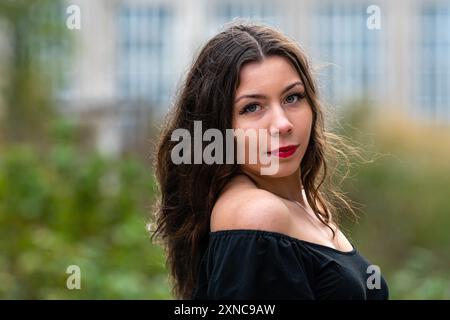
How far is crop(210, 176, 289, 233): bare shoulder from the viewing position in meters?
2.03

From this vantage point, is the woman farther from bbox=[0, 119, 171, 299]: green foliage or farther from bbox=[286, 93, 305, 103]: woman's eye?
bbox=[0, 119, 171, 299]: green foliage

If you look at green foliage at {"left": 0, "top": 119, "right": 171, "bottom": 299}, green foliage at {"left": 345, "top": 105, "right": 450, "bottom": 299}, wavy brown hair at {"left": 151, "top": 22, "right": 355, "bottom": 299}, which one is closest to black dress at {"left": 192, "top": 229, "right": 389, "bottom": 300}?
wavy brown hair at {"left": 151, "top": 22, "right": 355, "bottom": 299}

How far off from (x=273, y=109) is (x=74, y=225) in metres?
6.28

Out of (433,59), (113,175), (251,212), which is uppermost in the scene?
(433,59)

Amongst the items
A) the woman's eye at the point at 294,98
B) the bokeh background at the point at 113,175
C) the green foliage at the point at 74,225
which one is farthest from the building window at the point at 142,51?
the woman's eye at the point at 294,98

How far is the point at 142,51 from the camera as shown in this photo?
113ft

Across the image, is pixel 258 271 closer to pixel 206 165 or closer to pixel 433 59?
pixel 206 165

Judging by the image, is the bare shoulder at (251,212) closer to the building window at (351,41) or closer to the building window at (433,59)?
the building window at (351,41)

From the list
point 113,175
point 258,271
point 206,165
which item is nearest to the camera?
point 258,271

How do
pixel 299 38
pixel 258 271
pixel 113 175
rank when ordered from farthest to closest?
pixel 299 38
pixel 113 175
pixel 258 271

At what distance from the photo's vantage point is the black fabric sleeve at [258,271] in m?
1.97

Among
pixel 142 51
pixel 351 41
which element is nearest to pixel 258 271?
pixel 351 41

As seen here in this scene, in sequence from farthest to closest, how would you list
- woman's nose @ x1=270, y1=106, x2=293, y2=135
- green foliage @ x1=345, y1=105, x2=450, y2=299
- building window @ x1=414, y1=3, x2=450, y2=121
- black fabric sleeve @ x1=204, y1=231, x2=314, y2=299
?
building window @ x1=414, y1=3, x2=450, y2=121, green foliage @ x1=345, y1=105, x2=450, y2=299, woman's nose @ x1=270, y1=106, x2=293, y2=135, black fabric sleeve @ x1=204, y1=231, x2=314, y2=299

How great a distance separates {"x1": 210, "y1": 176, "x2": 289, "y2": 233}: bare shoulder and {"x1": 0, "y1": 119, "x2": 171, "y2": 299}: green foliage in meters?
4.11
